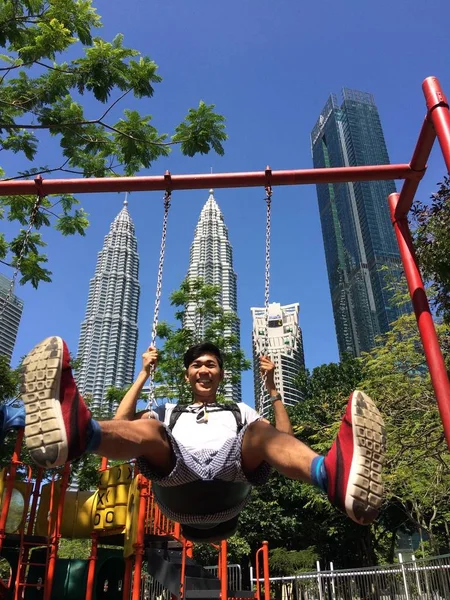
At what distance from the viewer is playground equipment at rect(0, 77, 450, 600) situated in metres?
3.68

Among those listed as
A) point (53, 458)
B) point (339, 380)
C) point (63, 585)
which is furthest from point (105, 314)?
point (53, 458)

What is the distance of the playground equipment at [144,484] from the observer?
3682 millimetres

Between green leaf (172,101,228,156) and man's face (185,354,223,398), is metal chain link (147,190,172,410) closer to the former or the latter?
man's face (185,354,223,398)

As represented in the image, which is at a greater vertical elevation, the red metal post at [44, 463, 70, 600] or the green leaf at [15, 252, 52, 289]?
the green leaf at [15, 252, 52, 289]

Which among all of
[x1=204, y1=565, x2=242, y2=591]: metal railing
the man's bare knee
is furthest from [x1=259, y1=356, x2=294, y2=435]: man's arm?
[x1=204, y1=565, x2=242, y2=591]: metal railing

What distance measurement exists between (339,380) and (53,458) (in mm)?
21328

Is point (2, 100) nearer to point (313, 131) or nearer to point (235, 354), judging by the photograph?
point (235, 354)

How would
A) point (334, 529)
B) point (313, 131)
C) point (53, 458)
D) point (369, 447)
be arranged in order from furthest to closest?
point (313, 131)
point (334, 529)
point (369, 447)
point (53, 458)

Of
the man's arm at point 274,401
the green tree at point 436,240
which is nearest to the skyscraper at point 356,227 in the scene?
the green tree at point 436,240

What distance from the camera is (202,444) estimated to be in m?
2.54

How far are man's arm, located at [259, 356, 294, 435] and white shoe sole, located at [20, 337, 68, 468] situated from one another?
1.32 m

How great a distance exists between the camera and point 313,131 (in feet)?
234

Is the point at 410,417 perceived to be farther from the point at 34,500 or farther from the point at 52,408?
the point at 52,408

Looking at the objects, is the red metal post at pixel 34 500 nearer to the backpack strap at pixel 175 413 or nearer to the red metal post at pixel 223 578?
the red metal post at pixel 223 578
